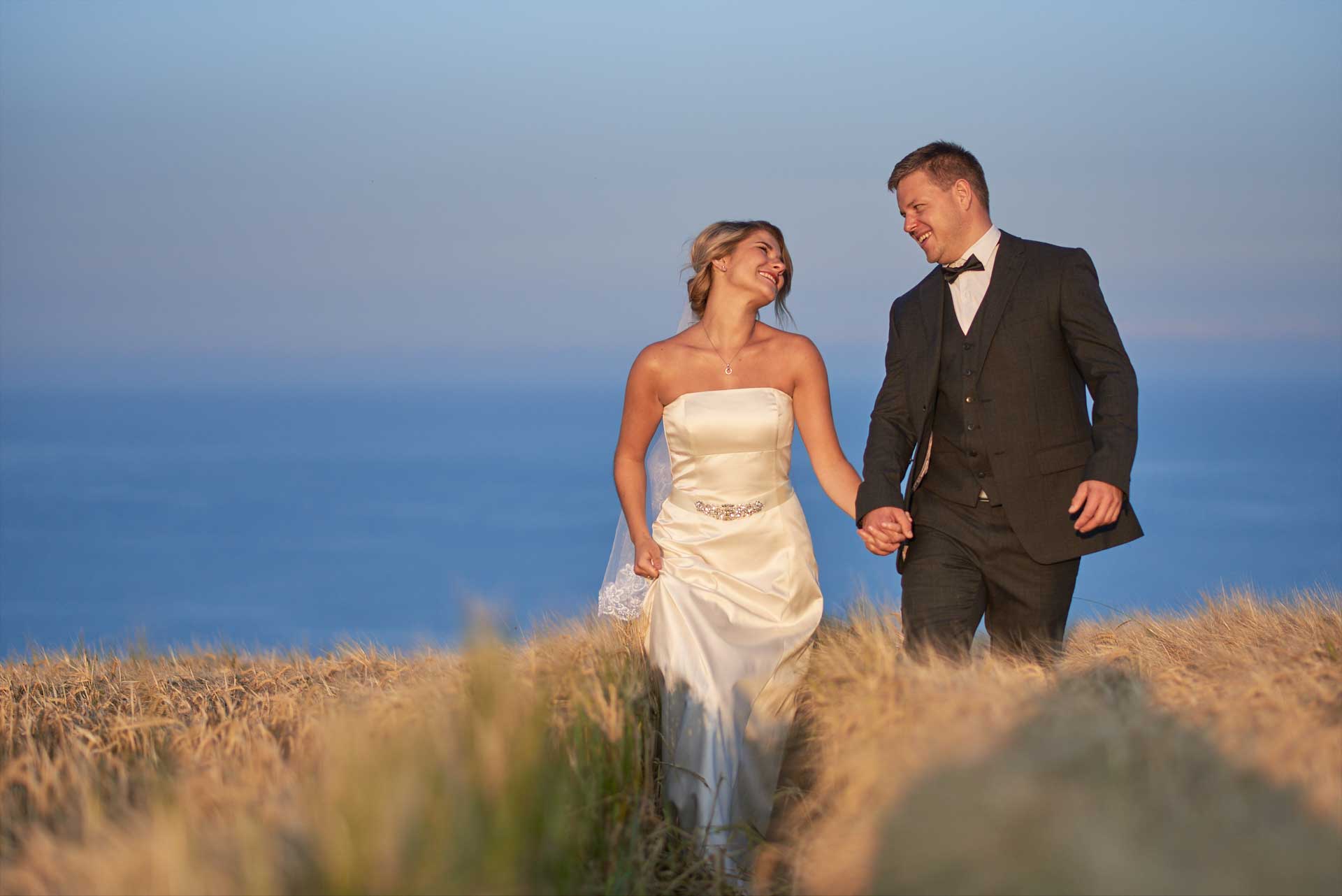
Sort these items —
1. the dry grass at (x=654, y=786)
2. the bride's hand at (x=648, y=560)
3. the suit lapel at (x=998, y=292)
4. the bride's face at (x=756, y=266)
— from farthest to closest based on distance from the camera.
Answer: the bride's face at (x=756, y=266) → the bride's hand at (x=648, y=560) → the suit lapel at (x=998, y=292) → the dry grass at (x=654, y=786)

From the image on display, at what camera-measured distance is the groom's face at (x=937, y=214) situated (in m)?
5.49

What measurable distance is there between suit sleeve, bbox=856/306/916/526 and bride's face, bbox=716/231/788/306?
0.72 meters

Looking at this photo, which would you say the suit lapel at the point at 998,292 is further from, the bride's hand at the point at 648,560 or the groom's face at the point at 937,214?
the bride's hand at the point at 648,560

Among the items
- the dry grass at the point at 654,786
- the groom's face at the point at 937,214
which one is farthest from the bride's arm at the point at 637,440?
the groom's face at the point at 937,214

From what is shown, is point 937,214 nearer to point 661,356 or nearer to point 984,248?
point 984,248

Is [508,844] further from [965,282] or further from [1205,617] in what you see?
[1205,617]

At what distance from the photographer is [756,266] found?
6.25 m

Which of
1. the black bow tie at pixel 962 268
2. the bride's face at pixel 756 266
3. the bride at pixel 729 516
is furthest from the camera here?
the bride's face at pixel 756 266

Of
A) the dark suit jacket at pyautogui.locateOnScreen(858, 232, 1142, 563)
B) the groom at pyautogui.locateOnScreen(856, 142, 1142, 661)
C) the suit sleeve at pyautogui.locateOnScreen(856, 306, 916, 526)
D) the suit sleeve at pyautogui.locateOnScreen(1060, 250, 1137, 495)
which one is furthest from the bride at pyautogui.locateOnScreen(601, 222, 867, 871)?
the suit sleeve at pyautogui.locateOnScreen(1060, 250, 1137, 495)

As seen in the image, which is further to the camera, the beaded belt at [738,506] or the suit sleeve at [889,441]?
the beaded belt at [738,506]

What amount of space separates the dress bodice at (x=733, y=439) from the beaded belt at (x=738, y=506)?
0.03 metres

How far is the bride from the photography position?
5574mm

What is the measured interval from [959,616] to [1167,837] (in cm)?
242

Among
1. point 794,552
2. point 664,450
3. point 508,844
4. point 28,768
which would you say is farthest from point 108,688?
point 508,844
